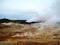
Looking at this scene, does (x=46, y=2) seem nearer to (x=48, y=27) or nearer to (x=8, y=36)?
(x=48, y=27)

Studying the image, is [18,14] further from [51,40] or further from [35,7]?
[51,40]

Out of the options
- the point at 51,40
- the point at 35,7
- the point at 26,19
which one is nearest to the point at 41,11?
the point at 35,7

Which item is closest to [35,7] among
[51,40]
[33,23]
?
[33,23]

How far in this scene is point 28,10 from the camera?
2.12m

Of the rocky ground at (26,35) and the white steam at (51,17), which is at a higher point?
the white steam at (51,17)

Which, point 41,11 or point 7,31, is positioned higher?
point 41,11

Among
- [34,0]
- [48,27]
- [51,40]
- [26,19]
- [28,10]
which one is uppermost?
[34,0]

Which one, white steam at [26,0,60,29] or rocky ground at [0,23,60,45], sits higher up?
white steam at [26,0,60,29]

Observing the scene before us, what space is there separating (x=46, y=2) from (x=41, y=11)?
6.5 inches

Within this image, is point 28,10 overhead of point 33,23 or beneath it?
overhead

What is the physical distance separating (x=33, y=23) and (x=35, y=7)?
0.25 meters

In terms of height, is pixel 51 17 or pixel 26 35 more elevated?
pixel 51 17

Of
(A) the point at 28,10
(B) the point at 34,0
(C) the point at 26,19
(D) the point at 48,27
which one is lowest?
(D) the point at 48,27

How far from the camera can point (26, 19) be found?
2105 mm
